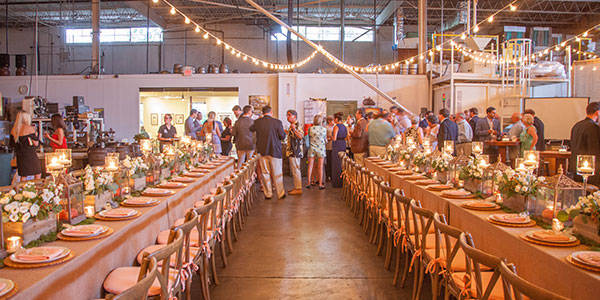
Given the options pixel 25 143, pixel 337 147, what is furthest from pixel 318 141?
pixel 25 143

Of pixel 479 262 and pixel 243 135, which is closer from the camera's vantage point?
pixel 479 262

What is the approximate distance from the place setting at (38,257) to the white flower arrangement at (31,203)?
0.21 m

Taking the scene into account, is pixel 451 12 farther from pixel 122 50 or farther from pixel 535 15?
pixel 122 50

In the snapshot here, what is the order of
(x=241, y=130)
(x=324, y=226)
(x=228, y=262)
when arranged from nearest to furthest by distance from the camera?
(x=228, y=262) < (x=324, y=226) < (x=241, y=130)

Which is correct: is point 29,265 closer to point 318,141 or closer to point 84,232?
point 84,232

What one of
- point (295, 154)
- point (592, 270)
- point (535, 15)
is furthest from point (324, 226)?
point (535, 15)

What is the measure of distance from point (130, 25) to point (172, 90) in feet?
21.3

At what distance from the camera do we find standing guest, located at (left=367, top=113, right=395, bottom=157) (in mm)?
9367

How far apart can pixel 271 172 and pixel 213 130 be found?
2985 mm

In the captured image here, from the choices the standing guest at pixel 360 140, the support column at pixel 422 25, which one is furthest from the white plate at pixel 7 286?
the support column at pixel 422 25

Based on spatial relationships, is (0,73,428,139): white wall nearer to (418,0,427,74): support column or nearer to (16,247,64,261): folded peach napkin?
(418,0,427,74): support column

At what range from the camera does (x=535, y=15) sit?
67.6 ft

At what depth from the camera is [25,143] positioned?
24.5 feet

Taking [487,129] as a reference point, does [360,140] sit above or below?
below
